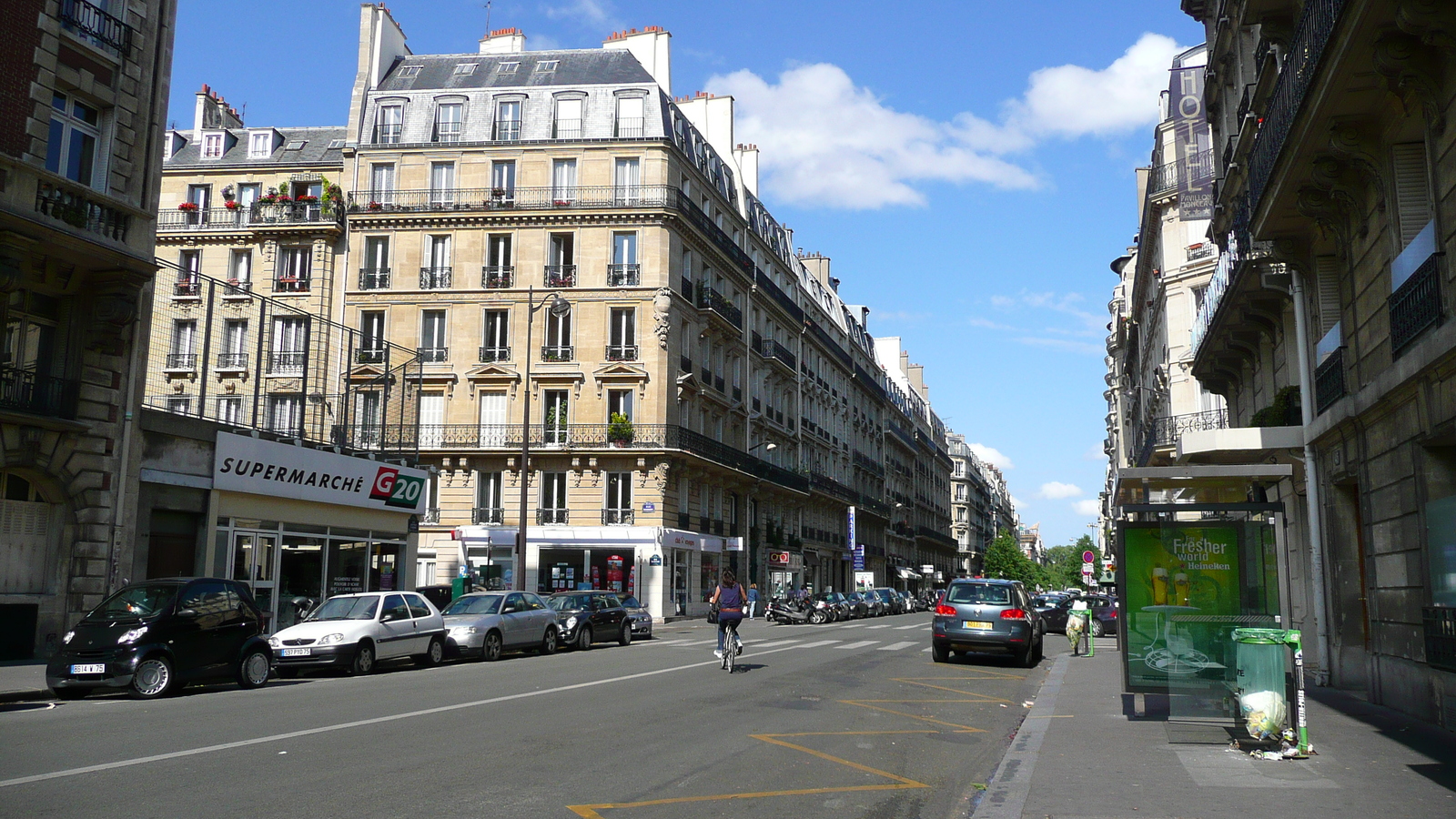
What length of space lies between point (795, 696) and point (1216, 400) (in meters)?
23.9

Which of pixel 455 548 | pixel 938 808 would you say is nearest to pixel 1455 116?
pixel 938 808

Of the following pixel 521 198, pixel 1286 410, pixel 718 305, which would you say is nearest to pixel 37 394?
pixel 1286 410

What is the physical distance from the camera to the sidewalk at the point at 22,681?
42.9 ft

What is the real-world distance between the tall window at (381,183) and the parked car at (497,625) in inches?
966

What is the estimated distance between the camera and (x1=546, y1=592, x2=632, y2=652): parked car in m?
24.5

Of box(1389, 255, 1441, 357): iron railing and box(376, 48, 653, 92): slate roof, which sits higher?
box(376, 48, 653, 92): slate roof

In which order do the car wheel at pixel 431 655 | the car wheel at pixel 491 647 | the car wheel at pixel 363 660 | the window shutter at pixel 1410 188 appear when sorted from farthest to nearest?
the car wheel at pixel 491 647, the car wheel at pixel 431 655, the car wheel at pixel 363 660, the window shutter at pixel 1410 188

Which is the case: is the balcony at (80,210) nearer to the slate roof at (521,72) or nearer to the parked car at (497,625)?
the parked car at (497,625)

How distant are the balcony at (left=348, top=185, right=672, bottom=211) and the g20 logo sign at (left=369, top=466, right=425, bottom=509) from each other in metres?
17.6

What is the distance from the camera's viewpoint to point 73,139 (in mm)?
18609

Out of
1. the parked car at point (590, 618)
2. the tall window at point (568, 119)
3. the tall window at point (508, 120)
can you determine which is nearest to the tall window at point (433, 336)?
the tall window at point (508, 120)

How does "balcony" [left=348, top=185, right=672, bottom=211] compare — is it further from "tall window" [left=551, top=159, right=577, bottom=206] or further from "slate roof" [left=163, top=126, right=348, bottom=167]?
"slate roof" [left=163, top=126, right=348, bottom=167]

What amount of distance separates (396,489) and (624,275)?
17681 millimetres

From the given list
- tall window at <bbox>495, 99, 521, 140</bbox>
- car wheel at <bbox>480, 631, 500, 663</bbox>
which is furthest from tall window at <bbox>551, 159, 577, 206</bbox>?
car wheel at <bbox>480, 631, 500, 663</bbox>
